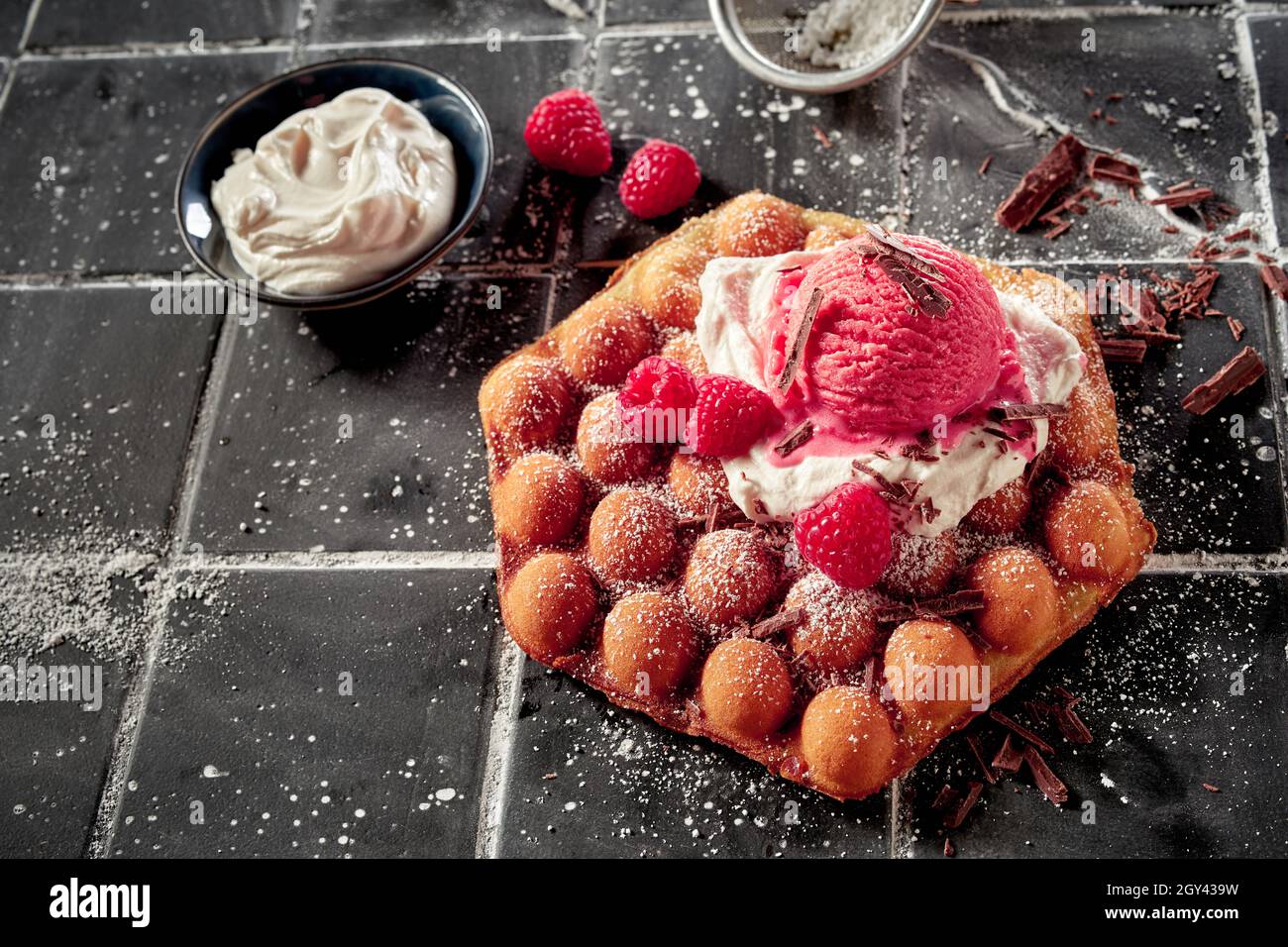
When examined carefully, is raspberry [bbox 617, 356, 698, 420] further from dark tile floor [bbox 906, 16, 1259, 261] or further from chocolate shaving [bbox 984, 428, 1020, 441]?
dark tile floor [bbox 906, 16, 1259, 261]

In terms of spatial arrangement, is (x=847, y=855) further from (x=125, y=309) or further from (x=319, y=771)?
(x=125, y=309)

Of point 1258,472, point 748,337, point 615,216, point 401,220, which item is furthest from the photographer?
point 615,216

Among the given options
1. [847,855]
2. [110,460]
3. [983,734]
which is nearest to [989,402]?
[983,734]

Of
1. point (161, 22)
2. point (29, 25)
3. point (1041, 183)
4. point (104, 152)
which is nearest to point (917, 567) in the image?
point (1041, 183)

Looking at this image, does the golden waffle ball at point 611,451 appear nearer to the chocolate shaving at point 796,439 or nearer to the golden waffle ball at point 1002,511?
the chocolate shaving at point 796,439

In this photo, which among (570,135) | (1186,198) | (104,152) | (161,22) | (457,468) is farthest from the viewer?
(161,22)

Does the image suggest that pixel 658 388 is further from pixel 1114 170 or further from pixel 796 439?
pixel 1114 170

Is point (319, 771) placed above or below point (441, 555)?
below
